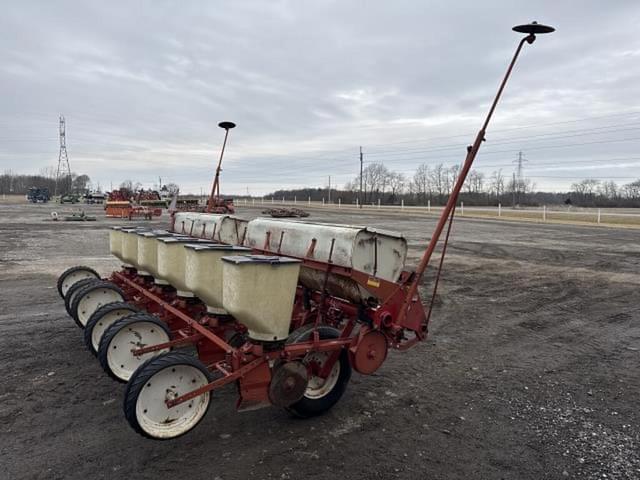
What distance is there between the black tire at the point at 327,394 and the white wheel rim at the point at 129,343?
4.00 ft

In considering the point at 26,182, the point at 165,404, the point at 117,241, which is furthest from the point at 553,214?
the point at 26,182

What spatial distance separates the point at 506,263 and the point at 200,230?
8871mm

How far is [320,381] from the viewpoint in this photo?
3.89 m

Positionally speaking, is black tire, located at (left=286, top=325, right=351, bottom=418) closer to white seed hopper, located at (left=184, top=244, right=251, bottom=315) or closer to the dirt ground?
the dirt ground

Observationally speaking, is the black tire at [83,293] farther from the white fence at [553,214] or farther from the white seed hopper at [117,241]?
the white fence at [553,214]

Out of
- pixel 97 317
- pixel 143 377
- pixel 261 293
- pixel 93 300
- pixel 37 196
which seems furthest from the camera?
pixel 37 196

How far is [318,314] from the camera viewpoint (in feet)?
14.0

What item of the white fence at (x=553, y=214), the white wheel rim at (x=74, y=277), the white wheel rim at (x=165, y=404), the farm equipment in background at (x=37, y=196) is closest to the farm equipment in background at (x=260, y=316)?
the white wheel rim at (x=165, y=404)

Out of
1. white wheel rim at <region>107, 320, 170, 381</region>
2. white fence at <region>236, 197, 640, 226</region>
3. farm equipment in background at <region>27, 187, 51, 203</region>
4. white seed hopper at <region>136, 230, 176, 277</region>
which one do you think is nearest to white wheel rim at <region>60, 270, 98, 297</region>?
white seed hopper at <region>136, 230, 176, 277</region>

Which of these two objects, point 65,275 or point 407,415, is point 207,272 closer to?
point 407,415

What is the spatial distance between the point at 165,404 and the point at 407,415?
202 centimetres

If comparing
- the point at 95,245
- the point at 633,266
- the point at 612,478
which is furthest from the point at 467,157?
the point at 95,245

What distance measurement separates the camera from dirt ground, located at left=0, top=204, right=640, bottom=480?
3154mm

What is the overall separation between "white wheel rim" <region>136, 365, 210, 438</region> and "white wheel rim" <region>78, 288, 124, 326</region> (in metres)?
2.77
